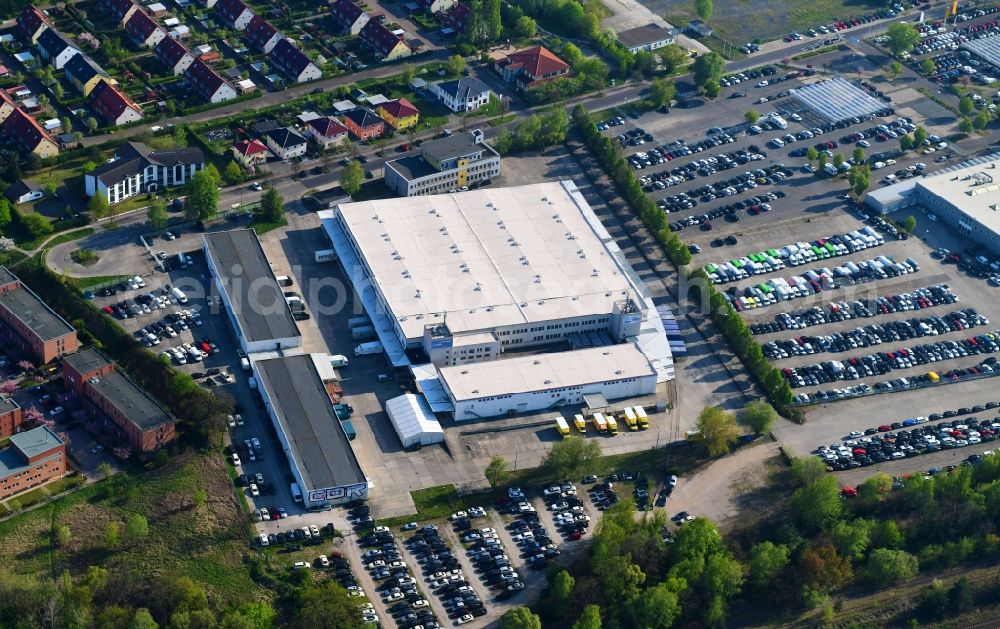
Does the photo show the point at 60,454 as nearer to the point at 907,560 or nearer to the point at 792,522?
the point at 792,522

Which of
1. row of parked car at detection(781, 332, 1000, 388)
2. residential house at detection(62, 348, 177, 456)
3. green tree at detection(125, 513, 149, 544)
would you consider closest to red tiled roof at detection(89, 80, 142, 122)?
residential house at detection(62, 348, 177, 456)

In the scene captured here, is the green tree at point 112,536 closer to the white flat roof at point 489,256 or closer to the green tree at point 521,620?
the green tree at point 521,620

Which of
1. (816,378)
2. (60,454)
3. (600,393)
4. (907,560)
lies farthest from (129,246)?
(907,560)

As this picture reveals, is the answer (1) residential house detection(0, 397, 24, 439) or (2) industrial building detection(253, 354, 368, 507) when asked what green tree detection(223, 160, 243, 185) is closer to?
(2) industrial building detection(253, 354, 368, 507)

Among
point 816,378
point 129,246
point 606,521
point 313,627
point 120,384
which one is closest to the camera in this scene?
point 313,627

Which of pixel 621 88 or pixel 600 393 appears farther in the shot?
pixel 621 88

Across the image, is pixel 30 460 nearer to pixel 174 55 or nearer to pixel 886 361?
pixel 174 55

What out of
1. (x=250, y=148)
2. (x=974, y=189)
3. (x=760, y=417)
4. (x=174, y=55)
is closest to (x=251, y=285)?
(x=250, y=148)
